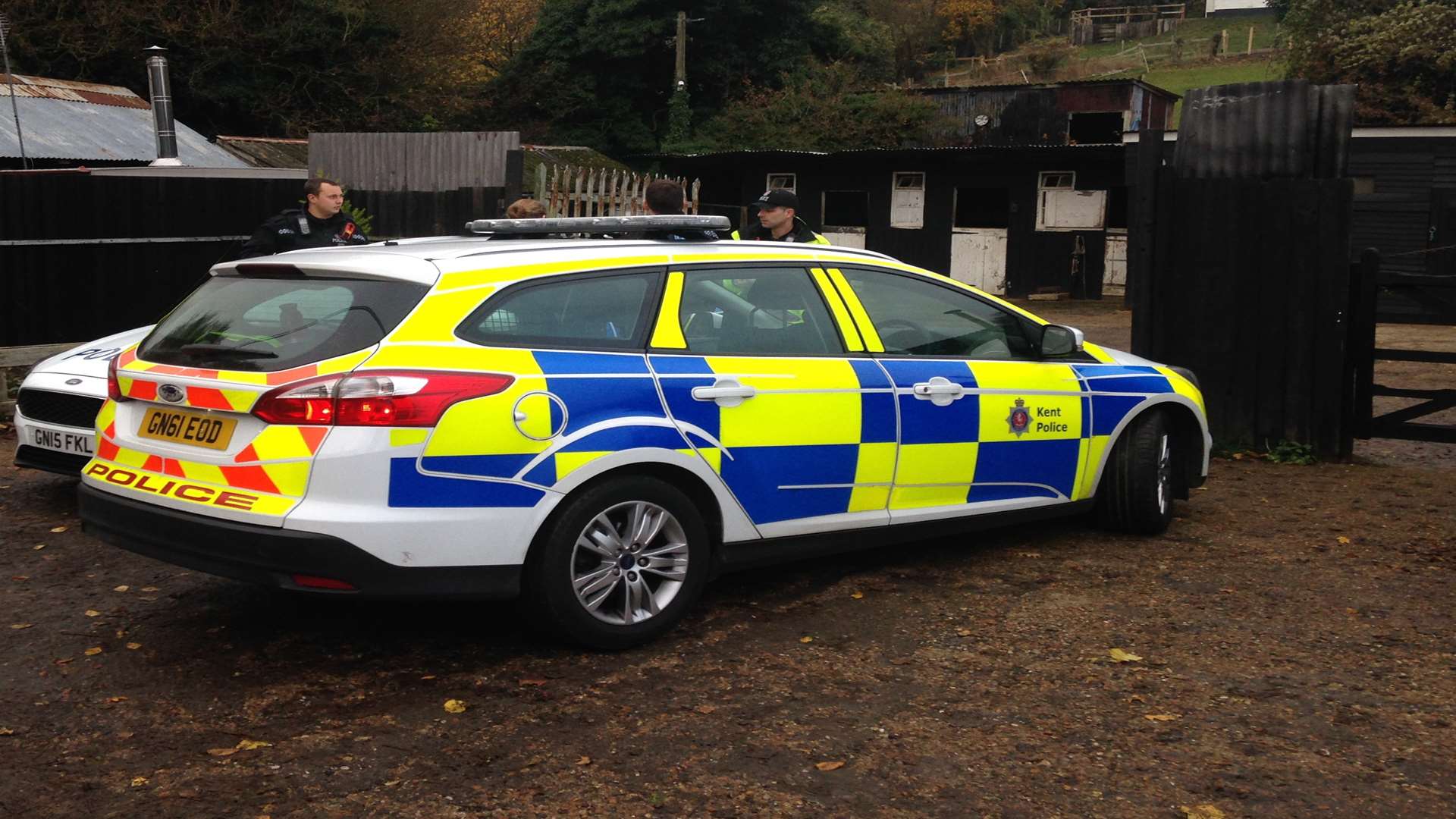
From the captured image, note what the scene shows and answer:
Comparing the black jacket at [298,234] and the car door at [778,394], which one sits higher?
the black jacket at [298,234]

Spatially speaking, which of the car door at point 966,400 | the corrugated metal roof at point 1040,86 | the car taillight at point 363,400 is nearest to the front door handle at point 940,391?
the car door at point 966,400

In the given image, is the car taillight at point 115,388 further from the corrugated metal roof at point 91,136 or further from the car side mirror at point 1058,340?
the corrugated metal roof at point 91,136

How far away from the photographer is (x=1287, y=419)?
8.66 metres

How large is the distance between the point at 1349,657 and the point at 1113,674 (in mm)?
888

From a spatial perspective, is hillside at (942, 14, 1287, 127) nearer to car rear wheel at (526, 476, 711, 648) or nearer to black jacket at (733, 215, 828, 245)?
black jacket at (733, 215, 828, 245)

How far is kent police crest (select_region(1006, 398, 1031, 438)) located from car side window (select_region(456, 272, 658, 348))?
1.78 meters

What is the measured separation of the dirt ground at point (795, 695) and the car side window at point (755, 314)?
3.37 feet

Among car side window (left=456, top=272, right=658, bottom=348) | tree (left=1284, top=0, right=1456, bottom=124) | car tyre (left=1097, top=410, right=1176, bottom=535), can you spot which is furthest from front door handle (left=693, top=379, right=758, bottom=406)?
tree (left=1284, top=0, right=1456, bottom=124)

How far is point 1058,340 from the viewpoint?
6.02 m

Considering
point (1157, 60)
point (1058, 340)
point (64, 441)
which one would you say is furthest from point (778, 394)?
point (1157, 60)

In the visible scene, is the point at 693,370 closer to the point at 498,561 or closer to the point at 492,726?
the point at 498,561

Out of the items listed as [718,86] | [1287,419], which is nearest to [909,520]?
[1287,419]

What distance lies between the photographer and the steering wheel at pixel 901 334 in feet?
17.9

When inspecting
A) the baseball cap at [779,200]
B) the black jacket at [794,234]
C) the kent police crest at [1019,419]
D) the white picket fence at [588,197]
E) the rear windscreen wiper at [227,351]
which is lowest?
the kent police crest at [1019,419]
